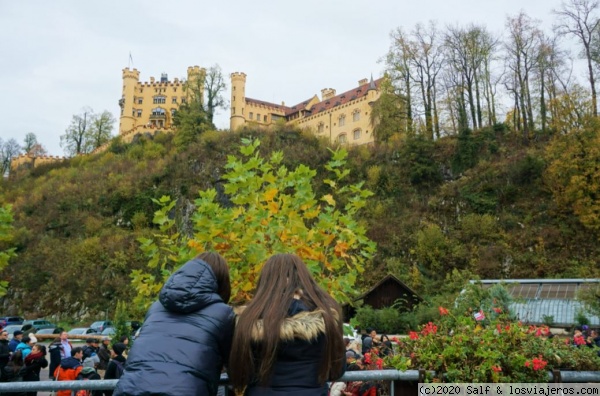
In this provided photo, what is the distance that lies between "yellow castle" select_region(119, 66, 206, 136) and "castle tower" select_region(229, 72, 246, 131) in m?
7.91

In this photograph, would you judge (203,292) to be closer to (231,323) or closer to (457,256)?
(231,323)

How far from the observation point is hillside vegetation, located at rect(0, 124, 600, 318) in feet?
102

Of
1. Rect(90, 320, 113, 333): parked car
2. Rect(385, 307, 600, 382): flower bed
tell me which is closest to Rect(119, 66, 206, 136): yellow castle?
Rect(90, 320, 113, 333): parked car

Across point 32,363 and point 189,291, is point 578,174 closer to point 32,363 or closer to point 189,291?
point 32,363

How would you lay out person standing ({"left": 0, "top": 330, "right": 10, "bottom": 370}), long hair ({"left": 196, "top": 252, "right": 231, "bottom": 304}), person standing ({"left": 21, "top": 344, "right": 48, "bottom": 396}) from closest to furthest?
long hair ({"left": 196, "top": 252, "right": 231, "bottom": 304}) < person standing ({"left": 21, "top": 344, "right": 48, "bottom": 396}) < person standing ({"left": 0, "top": 330, "right": 10, "bottom": 370})

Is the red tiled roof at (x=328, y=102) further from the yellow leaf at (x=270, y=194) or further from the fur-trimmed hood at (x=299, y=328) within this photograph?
the fur-trimmed hood at (x=299, y=328)

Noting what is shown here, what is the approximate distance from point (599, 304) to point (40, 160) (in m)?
81.4

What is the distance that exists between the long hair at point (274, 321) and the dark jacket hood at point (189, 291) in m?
0.27

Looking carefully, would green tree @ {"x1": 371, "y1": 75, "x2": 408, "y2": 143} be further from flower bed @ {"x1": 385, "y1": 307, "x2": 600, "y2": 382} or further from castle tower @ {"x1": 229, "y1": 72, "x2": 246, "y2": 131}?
flower bed @ {"x1": 385, "y1": 307, "x2": 600, "y2": 382}

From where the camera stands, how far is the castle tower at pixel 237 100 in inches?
3078

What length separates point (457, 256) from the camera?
1267 inches

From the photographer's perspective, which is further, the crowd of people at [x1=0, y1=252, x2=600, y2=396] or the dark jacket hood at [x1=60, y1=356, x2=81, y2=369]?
the dark jacket hood at [x1=60, y1=356, x2=81, y2=369]

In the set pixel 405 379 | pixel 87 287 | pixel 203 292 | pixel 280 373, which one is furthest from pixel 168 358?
pixel 87 287

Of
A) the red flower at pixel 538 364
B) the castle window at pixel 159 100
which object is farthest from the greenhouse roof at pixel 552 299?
the castle window at pixel 159 100
